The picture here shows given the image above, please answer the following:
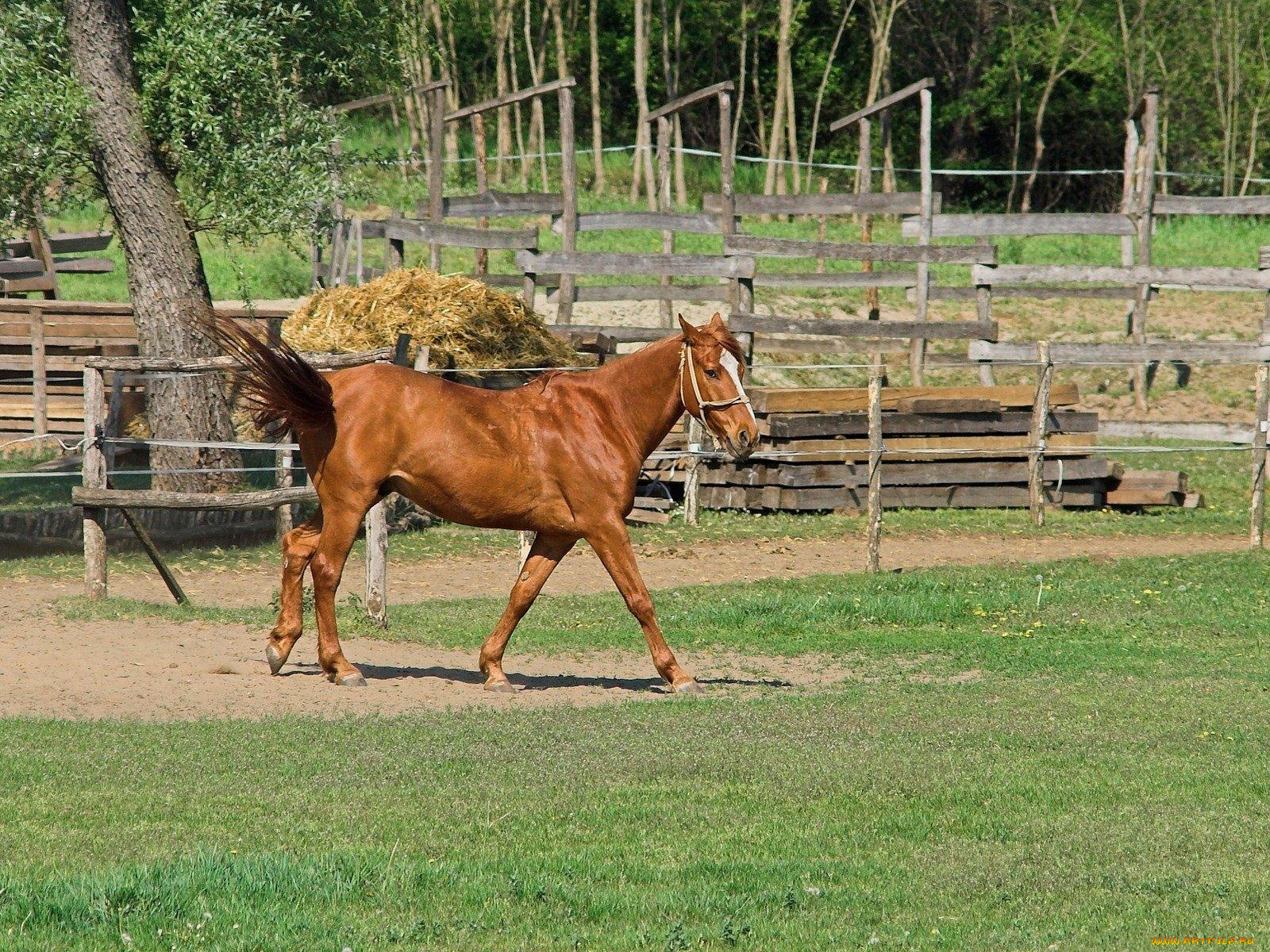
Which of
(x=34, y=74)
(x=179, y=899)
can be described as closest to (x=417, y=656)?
(x=179, y=899)

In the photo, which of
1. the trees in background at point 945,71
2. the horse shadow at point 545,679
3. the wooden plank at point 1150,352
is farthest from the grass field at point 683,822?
the trees in background at point 945,71

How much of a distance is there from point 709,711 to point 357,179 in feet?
36.9

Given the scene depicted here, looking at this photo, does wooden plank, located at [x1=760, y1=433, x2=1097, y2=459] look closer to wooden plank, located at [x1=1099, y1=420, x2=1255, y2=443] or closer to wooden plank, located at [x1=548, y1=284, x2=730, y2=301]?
wooden plank, located at [x1=1099, y1=420, x2=1255, y2=443]

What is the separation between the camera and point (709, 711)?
9273 millimetres

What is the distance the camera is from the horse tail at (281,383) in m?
9.50

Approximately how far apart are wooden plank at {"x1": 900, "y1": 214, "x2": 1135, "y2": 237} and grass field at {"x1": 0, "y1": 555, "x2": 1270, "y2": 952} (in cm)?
1446

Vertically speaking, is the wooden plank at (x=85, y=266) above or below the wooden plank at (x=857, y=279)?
above

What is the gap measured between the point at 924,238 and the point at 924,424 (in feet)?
20.6

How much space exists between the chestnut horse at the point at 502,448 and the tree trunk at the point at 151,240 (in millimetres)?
6584

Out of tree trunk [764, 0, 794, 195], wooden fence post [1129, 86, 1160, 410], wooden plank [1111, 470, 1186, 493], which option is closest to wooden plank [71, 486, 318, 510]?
wooden plank [1111, 470, 1186, 493]

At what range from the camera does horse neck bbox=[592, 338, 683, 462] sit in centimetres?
997

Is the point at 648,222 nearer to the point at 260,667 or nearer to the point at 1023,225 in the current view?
the point at 1023,225

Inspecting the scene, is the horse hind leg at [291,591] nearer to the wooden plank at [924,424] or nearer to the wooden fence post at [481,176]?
the wooden plank at [924,424]

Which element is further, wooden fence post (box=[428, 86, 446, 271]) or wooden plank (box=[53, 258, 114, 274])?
wooden plank (box=[53, 258, 114, 274])
